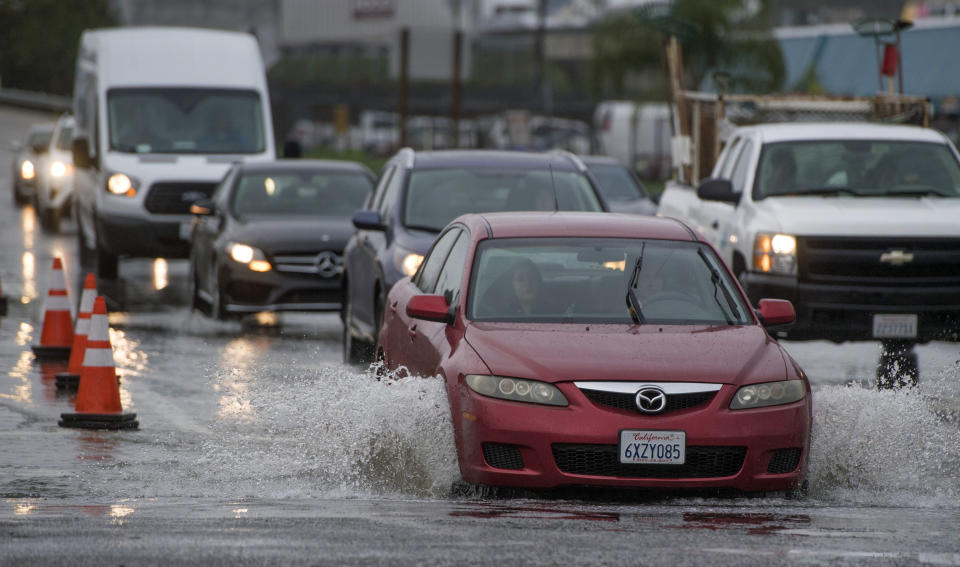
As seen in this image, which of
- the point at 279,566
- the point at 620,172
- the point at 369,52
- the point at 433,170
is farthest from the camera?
the point at 369,52

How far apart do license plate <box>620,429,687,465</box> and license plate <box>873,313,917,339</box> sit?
588 cm

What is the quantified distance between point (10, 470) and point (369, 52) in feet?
413

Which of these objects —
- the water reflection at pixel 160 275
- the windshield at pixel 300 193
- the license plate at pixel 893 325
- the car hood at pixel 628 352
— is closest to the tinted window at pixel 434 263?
the car hood at pixel 628 352

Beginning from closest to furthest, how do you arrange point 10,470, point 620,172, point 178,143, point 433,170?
point 10,470 < point 433,170 < point 178,143 < point 620,172

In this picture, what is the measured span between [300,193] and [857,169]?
5.97m

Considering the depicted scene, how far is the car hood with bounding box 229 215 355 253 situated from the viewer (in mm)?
16297

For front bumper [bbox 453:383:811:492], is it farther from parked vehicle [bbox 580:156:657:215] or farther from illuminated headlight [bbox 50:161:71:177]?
illuminated headlight [bbox 50:161:71:177]

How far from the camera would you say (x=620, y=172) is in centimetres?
2509

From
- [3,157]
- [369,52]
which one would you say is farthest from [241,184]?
[369,52]

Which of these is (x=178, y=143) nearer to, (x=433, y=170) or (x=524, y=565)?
(x=433, y=170)

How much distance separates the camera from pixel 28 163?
37.9 metres

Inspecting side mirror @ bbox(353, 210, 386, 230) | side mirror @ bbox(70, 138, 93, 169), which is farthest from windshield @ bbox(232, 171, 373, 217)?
side mirror @ bbox(70, 138, 93, 169)

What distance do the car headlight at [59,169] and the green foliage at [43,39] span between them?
5631cm

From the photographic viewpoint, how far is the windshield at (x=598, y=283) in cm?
864
